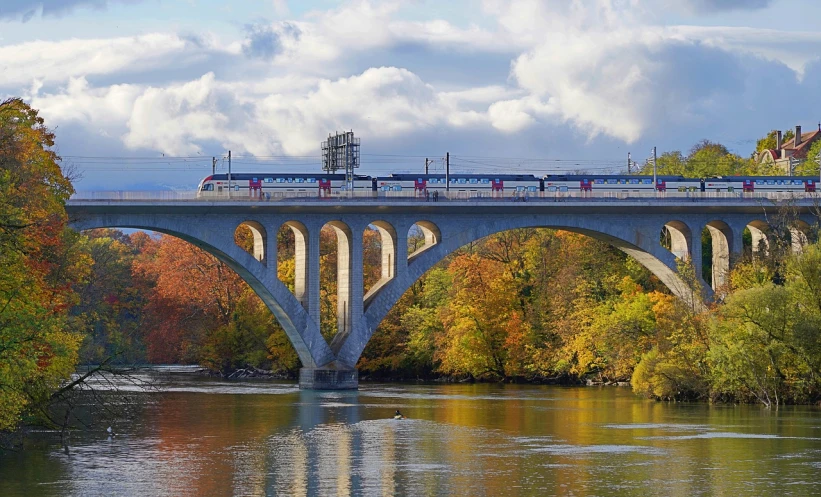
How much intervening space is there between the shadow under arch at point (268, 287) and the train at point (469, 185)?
8.00 ft

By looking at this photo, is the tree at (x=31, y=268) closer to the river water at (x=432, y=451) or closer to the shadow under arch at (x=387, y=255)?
the river water at (x=432, y=451)

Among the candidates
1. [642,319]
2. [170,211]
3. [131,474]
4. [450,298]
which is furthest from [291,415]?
[450,298]

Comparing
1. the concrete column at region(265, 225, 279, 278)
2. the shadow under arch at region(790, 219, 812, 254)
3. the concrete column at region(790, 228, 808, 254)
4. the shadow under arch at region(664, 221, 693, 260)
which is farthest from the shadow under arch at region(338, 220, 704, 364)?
the shadow under arch at region(790, 219, 812, 254)

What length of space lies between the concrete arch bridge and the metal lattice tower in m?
4.08

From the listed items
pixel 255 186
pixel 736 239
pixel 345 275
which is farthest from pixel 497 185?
pixel 255 186

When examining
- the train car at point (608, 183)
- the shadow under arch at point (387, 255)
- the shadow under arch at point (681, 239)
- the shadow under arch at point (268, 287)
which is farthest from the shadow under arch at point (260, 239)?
the shadow under arch at point (681, 239)

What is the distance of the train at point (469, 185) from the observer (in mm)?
64312

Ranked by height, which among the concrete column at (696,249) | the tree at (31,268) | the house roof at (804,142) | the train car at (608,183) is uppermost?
the house roof at (804,142)

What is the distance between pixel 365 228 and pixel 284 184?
464 cm

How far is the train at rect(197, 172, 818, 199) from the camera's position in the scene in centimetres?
6431

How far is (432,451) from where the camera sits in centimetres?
3681

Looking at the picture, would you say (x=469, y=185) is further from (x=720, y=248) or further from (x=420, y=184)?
(x=720, y=248)

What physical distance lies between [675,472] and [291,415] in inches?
821

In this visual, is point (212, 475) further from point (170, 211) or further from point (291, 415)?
point (170, 211)
